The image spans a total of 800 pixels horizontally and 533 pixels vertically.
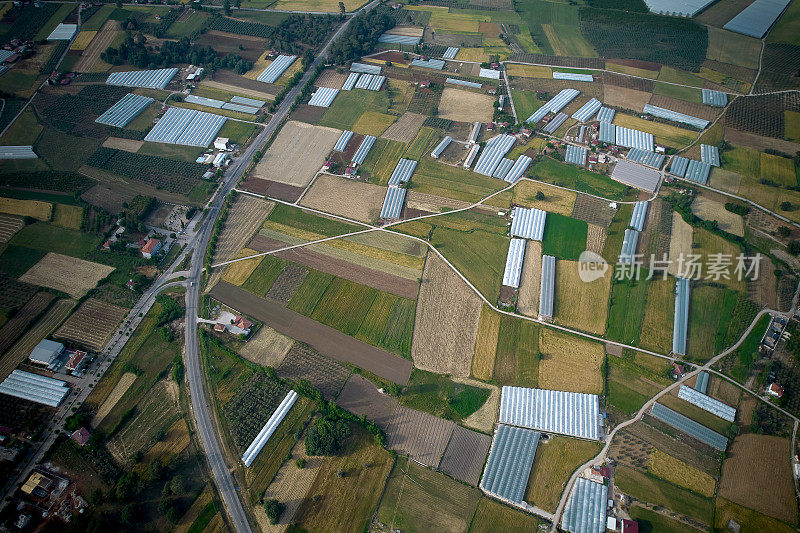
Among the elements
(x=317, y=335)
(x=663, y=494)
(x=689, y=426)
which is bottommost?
(x=663, y=494)

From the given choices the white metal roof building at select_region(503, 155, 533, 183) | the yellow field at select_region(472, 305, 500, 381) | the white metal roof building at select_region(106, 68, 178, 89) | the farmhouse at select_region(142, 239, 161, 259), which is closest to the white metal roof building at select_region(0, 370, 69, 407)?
the farmhouse at select_region(142, 239, 161, 259)

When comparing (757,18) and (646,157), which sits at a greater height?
(757,18)

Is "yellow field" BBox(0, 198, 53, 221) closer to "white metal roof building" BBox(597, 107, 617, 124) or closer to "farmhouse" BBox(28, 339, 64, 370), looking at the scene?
"farmhouse" BBox(28, 339, 64, 370)

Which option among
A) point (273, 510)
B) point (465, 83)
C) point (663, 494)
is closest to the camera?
point (273, 510)

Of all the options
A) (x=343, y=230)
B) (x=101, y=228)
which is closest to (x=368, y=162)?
(x=343, y=230)

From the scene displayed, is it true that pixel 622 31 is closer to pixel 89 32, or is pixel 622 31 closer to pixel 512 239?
pixel 512 239

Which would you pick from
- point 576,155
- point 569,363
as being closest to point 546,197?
point 576,155

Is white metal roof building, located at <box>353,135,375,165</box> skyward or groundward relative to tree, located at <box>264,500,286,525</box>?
skyward

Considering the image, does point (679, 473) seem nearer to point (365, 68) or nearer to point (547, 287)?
point (547, 287)
